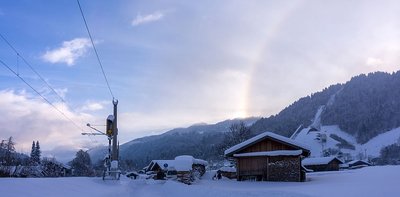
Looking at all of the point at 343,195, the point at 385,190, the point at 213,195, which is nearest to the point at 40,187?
the point at 213,195

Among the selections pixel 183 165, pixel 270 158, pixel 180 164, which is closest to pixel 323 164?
pixel 183 165

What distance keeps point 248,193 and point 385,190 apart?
667 cm

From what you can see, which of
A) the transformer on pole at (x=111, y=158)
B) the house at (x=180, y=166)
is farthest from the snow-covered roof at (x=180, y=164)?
the transformer on pole at (x=111, y=158)

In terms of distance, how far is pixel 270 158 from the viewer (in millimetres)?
33594

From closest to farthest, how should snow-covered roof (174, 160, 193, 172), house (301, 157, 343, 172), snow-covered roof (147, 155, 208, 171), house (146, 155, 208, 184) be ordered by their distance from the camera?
snow-covered roof (174, 160, 193, 172)
house (146, 155, 208, 184)
snow-covered roof (147, 155, 208, 171)
house (301, 157, 343, 172)

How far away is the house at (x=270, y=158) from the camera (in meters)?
32.3

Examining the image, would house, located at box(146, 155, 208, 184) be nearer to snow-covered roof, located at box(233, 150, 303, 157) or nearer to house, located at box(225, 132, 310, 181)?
house, located at box(225, 132, 310, 181)

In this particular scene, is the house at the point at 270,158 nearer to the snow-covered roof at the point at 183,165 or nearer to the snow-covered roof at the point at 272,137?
the snow-covered roof at the point at 272,137

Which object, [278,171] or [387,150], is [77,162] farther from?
[387,150]

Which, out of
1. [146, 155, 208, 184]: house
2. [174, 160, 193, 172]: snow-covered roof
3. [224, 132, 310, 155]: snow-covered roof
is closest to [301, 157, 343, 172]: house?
[146, 155, 208, 184]: house

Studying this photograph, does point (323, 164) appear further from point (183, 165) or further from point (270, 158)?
point (270, 158)

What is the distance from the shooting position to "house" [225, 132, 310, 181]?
106 ft

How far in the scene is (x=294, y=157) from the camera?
32594mm

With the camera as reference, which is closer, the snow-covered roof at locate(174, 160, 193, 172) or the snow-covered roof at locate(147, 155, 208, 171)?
the snow-covered roof at locate(174, 160, 193, 172)
